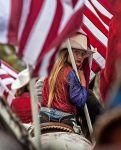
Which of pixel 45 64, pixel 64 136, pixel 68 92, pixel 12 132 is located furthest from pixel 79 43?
pixel 12 132

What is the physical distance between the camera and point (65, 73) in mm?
5484

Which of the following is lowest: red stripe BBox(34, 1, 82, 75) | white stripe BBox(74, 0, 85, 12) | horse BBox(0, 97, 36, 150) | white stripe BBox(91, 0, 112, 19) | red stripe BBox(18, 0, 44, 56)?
white stripe BBox(91, 0, 112, 19)

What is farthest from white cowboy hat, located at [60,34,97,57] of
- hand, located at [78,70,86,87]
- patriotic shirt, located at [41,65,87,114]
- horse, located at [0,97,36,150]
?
horse, located at [0,97,36,150]

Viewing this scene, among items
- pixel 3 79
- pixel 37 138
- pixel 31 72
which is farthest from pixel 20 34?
pixel 3 79

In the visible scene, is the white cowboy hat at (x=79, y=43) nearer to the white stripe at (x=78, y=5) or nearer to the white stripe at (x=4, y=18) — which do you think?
the white stripe at (x=4, y=18)

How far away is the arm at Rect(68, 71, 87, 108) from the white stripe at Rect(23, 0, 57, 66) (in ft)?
6.87

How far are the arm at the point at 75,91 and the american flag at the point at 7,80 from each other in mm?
465

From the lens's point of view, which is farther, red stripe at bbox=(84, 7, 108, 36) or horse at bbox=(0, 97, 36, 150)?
red stripe at bbox=(84, 7, 108, 36)

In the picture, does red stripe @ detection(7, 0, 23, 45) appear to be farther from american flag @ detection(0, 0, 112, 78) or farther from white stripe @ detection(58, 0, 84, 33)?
white stripe @ detection(58, 0, 84, 33)

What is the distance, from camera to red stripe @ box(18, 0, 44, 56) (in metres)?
3.19

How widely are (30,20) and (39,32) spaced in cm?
12

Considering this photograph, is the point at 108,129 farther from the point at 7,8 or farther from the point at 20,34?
the point at 7,8

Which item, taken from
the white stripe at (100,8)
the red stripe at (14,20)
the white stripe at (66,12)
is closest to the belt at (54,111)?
the white stripe at (100,8)

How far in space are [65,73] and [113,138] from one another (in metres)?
3.37
